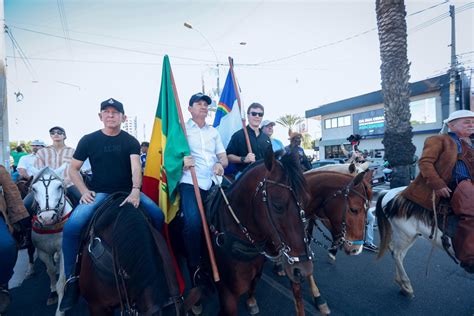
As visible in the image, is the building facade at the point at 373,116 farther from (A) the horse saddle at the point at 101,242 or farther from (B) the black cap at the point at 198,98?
(A) the horse saddle at the point at 101,242

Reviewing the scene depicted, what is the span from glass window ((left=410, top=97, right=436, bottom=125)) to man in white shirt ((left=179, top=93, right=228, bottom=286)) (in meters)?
23.7

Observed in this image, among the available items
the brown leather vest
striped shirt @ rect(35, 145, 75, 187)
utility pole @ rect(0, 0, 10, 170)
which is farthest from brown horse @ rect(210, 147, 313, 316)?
utility pole @ rect(0, 0, 10, 170)

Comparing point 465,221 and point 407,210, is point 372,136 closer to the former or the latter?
point 407,210

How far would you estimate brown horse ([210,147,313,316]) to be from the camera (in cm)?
210

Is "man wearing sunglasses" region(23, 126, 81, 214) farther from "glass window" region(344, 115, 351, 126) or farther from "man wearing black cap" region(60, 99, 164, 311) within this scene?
"glass window" region(344, 115, 351, 126)

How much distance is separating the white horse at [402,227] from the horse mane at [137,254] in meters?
3.51

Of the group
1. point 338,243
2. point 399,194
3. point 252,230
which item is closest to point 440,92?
point 399,194

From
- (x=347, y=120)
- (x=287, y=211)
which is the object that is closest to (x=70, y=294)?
(x=287, y=211)

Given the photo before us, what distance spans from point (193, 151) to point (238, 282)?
5.31 ft

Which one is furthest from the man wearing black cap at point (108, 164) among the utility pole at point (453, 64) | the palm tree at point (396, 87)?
the utility pole at point (453, 64)

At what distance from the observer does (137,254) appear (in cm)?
188

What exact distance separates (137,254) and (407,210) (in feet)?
12.3

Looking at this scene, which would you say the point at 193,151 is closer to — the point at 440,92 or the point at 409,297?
the point at 409,297

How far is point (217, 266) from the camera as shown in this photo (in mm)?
2717
